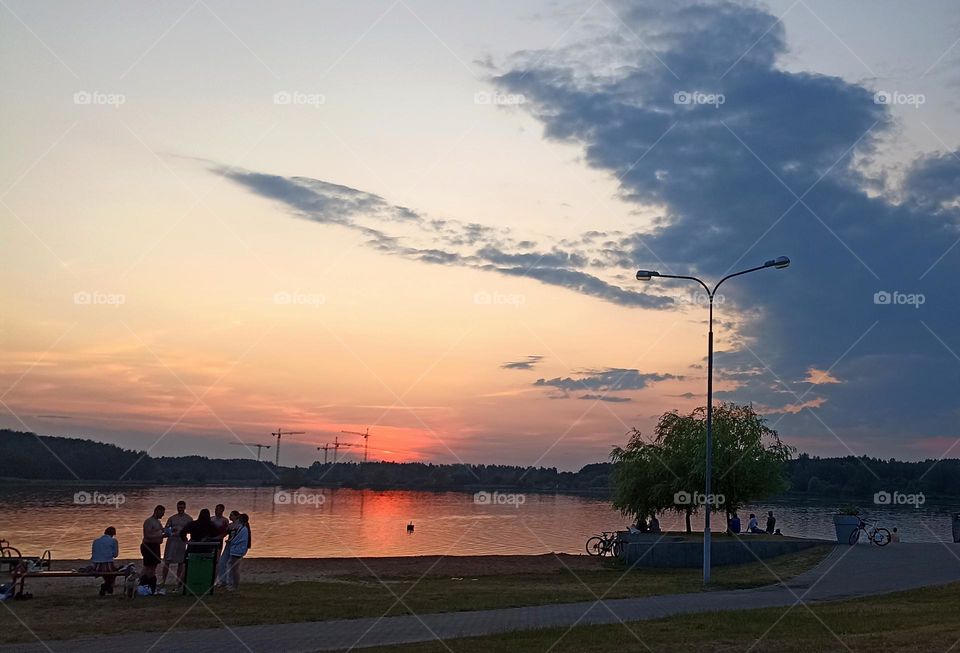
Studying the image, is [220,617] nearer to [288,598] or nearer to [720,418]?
[288,598]

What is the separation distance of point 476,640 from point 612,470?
34.4m

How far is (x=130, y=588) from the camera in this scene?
19531 mm

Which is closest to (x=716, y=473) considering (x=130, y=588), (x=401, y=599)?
(x=401, y=599)

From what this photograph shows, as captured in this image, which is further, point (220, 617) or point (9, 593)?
point (9, 593)

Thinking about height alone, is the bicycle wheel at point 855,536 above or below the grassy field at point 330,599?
above

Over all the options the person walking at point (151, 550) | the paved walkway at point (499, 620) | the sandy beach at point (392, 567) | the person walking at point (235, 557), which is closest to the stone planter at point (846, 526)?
the paved walkway at point (499, 620)

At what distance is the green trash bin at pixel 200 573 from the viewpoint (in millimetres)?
19969

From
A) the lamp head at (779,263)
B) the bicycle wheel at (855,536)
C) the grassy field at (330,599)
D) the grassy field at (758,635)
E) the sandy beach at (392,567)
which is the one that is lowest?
the sandy beach at (392,567)

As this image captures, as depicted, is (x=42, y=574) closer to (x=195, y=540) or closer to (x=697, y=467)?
(x=195, y=540)

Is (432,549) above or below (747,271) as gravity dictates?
below

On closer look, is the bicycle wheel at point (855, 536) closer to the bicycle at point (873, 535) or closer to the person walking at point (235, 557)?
the bicycle at point (873, 535)

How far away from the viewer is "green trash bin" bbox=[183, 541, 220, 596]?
65.5 feet

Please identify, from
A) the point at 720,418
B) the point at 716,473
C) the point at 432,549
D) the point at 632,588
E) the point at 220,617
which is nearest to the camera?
the point at 220,617

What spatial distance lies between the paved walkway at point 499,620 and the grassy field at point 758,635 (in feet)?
4.18
